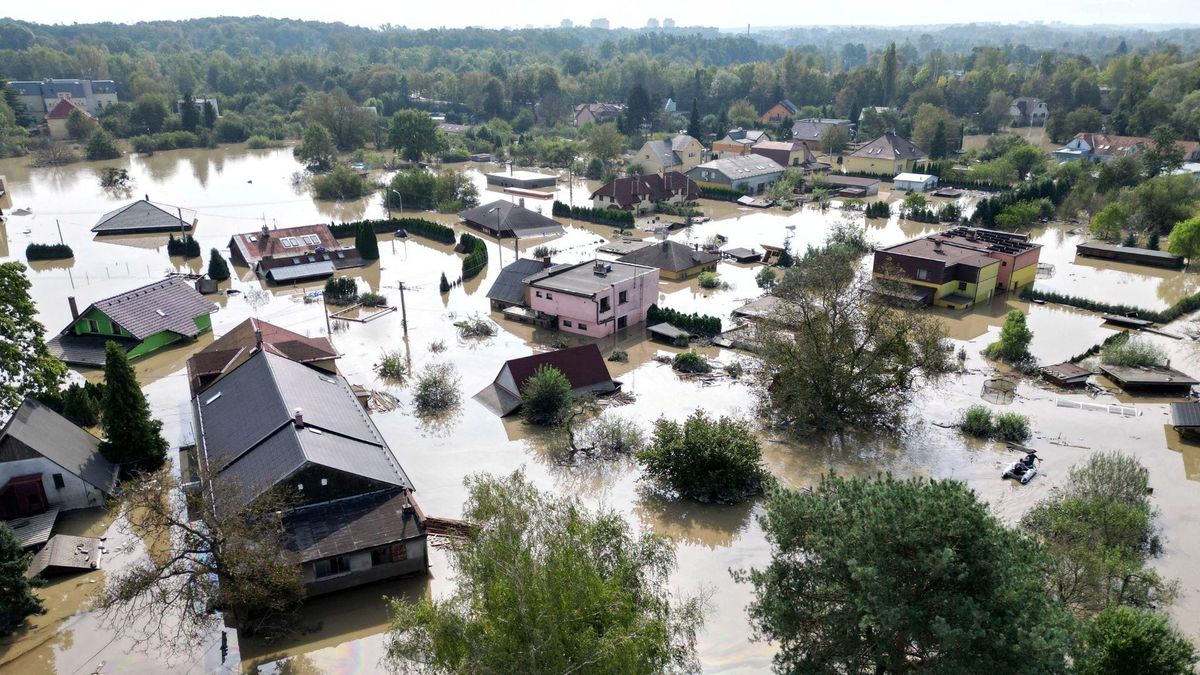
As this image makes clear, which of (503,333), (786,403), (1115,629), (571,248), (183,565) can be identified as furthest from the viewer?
(571,248)

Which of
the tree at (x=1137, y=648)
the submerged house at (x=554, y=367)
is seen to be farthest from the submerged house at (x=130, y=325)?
the tree at (x=1137, y=648)

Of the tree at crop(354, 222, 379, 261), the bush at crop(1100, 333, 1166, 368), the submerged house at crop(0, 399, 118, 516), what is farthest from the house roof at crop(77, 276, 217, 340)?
the bush at crop(1100, 333, 1166, 368)

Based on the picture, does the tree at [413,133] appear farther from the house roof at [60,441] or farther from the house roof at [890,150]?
the house roof at [60,441]

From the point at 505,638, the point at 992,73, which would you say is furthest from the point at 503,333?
the point at 992,73

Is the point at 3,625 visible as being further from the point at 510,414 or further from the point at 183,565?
the point at 510,414

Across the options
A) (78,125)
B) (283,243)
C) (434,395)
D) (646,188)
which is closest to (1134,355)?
(434,395)

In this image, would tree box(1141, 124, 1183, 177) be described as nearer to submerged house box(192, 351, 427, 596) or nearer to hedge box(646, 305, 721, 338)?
hedge box(646, 305, 721, 338)

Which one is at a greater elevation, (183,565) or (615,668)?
(615,668)
